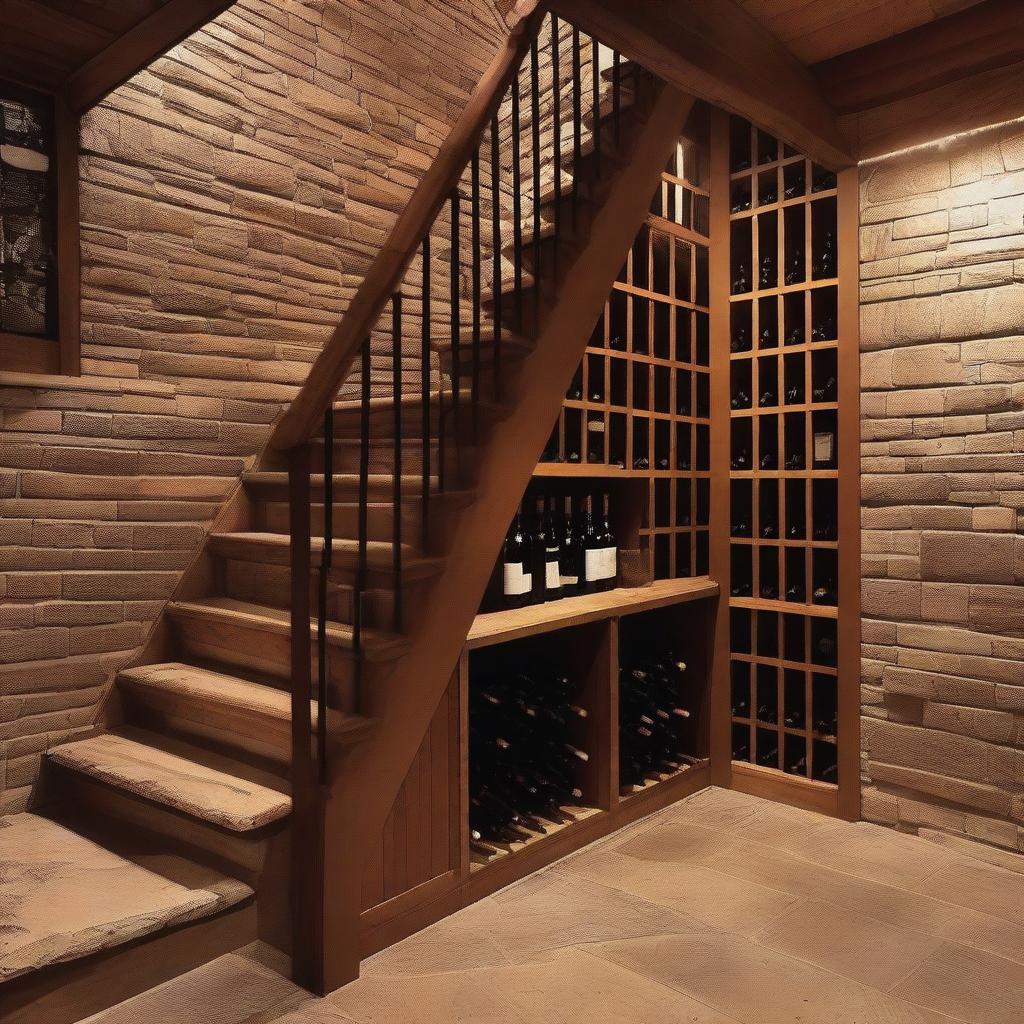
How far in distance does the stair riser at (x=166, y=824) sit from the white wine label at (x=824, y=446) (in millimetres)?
2339

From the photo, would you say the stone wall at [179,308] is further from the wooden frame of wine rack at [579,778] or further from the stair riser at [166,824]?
the wooden frame of wine rack at [579,778]

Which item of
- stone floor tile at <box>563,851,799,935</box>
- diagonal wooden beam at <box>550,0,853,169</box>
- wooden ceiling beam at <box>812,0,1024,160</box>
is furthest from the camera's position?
wooden ceiling beam at <box>812,0,1024,160</box>

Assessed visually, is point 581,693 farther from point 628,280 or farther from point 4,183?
point 4,183

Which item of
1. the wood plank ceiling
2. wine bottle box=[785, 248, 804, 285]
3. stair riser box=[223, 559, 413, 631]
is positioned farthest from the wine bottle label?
the wood plank ceiling

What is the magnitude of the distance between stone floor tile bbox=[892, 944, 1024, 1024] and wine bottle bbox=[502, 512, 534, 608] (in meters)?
1.50

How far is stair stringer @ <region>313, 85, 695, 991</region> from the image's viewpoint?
2080 mm

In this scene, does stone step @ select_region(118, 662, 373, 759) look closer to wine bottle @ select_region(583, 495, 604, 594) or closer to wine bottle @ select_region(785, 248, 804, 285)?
wine bottle @ select_region(583, 495, 604, 594)

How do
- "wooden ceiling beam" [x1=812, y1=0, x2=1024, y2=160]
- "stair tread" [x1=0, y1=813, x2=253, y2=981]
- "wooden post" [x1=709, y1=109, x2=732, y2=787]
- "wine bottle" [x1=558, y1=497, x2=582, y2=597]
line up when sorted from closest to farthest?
"stair tread" [x1=0, y1=813, x2=253, y2=981] < "wooden ceiling beam" [x1=812, y1=0, x2=1024, y2=160] < "wine bottle" [x1=558, y1=497, x2=582, y2=597] < "wooden post" [x1=709, y1=109, x2=732, y2=787]

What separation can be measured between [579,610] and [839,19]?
2.06 meters

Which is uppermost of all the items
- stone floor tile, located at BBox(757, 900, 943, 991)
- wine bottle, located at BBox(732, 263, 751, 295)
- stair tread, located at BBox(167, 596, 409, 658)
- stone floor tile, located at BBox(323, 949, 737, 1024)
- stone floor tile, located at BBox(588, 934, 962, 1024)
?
wine bottle, located at BBox(732, 263, 751, 295)

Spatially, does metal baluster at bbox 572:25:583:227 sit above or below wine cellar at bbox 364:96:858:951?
above

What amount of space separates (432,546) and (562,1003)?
3.74ft

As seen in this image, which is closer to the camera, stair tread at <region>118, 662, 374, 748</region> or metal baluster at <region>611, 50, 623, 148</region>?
stair tread at <region>118, 662, 374, 748</region>

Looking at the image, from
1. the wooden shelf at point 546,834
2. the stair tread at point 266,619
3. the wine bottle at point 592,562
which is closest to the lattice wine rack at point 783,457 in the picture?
the wine bottle at point 592,562
